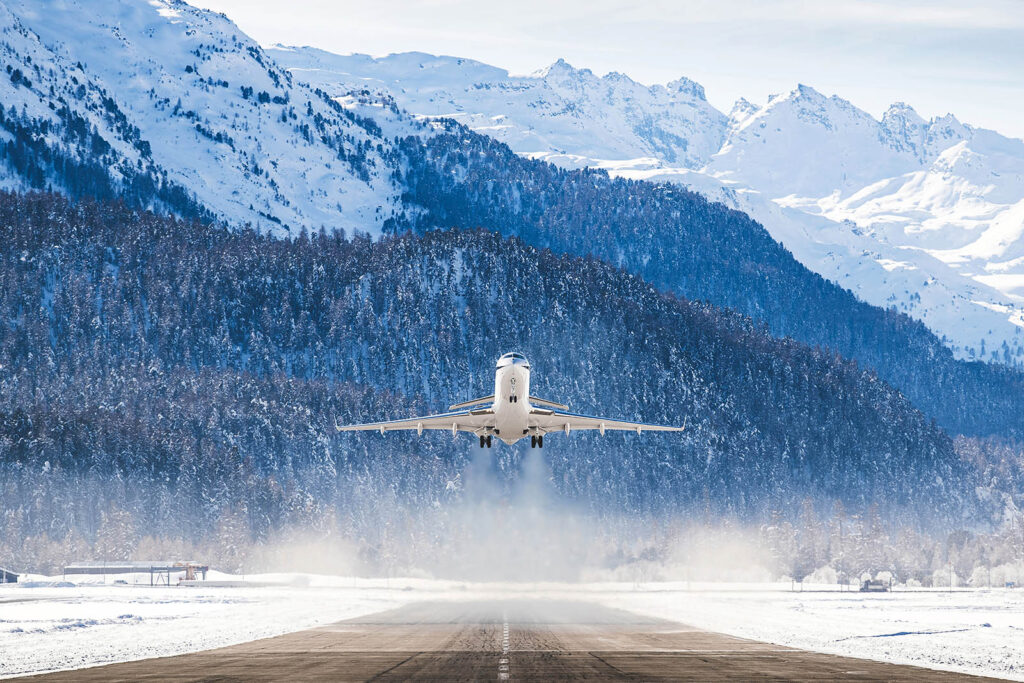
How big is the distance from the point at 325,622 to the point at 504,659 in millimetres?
44402

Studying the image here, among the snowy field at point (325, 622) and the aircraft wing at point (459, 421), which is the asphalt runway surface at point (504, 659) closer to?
the snowy field at point (325, 622)

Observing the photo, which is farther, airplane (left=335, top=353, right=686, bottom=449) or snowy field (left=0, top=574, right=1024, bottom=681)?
airplane (left=335, top=353, right=686, bottom=449)

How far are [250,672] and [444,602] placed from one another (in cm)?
10133

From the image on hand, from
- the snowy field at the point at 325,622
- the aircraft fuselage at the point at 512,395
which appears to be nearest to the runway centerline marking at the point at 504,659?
the aircraft fuselage at the point at 512,395

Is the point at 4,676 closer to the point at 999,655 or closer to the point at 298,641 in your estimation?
the point at 298,641

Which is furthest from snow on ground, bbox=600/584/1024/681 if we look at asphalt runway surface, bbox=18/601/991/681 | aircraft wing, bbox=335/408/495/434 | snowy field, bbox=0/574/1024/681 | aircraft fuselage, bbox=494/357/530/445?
aircraft wing, bbox=335/408/495/434

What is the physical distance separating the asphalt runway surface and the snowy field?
386 centimetres

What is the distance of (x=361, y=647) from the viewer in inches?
3100

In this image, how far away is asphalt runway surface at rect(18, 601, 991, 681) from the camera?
59969mm

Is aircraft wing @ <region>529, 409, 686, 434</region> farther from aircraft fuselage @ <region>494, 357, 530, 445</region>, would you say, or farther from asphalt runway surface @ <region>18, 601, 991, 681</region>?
asphalt runway surface @ <region>18, 601, 991, 681</region>

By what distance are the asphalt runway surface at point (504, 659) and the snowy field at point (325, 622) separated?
386 centimetres

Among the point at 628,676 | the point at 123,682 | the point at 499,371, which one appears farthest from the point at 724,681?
the point at 499,371

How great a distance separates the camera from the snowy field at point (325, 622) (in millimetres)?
73250

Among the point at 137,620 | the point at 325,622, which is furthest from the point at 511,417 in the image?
the point at 137,620
